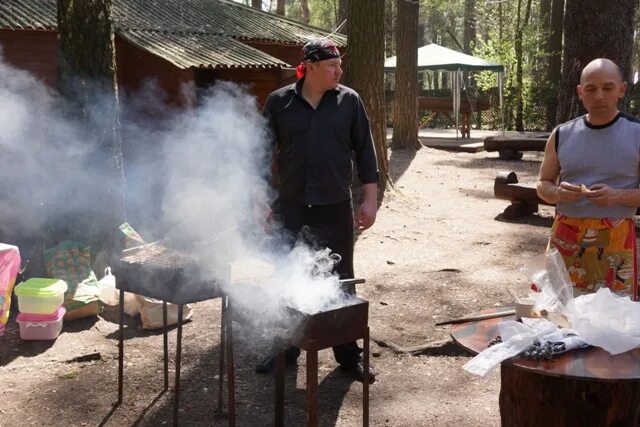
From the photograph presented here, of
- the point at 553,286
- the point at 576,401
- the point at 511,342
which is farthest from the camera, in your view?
the point at 553,286

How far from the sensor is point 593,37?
6.68m

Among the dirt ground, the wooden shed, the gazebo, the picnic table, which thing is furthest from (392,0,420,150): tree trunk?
the picnic table

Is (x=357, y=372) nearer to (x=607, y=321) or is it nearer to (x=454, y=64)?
(x=607, y=321)

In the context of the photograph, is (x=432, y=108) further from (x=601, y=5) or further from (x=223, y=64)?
(x=601, y=5)

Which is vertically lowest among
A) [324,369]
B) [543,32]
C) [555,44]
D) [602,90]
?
[324,369]

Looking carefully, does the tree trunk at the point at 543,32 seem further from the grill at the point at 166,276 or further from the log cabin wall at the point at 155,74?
the grill at the point at 166,276

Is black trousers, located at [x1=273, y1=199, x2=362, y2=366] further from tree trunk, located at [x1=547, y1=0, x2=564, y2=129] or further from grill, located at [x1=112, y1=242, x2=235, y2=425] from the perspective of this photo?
tree trunk, located at [x1=547, y1=0, x2=564, y2=129]

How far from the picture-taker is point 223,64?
503 inches

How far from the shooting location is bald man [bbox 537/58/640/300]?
3289mm

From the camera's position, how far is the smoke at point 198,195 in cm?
364

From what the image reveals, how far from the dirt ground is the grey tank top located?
4.50 ft

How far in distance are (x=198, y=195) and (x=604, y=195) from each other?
3.42m

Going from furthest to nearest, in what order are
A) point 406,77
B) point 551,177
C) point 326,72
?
point 406,77
point 326,72
point 551,177

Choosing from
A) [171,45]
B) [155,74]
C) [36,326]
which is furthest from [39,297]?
[155,74]
